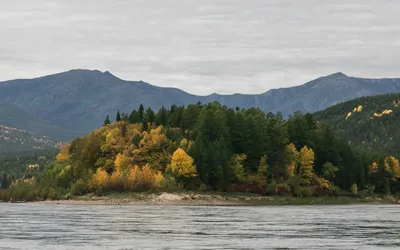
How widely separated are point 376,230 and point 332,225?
396 inches

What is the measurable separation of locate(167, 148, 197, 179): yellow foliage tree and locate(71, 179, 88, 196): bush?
22386 millimetres

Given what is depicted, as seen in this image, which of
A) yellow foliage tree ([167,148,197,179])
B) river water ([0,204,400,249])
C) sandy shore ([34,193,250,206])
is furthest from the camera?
yellow foliage tree ([167,148,197,179])

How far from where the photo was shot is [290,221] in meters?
108

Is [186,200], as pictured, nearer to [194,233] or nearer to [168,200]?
[168,200]

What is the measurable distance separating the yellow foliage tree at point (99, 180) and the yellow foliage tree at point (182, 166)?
1591 centimetres

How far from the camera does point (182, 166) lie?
601ft


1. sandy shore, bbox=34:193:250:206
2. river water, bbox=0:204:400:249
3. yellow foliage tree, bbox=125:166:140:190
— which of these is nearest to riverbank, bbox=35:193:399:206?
sandy shore, bbox=34:193:250:206

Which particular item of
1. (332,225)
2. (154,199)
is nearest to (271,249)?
(332,225)

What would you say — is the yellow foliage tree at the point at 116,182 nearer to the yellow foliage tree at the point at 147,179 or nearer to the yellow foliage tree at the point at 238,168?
the yellow foliage tree at the point at 147,179

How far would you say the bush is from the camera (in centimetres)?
19300

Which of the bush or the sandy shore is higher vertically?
the bush

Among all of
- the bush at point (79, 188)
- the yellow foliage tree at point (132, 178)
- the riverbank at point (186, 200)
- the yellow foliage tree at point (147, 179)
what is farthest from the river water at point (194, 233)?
the bush at point (79, 188)

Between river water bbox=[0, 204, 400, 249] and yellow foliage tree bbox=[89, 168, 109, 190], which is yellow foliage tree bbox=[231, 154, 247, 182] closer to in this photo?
yellow foliage tree bbox=[89, 168, 109, 190]

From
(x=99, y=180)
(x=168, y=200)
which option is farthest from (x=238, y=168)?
(x=99, y=180)
